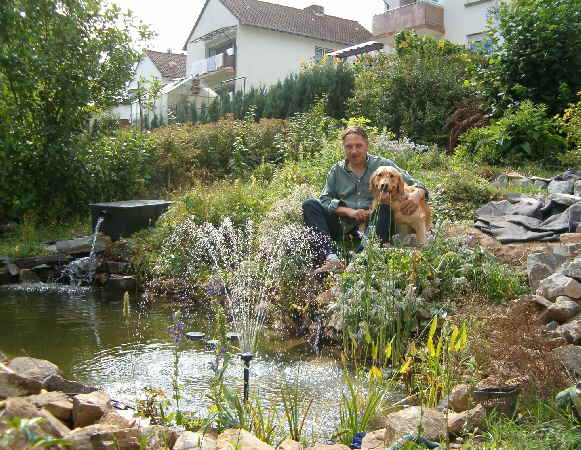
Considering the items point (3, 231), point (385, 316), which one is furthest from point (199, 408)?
point (3, 231)

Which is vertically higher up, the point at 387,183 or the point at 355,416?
the point at 387,183

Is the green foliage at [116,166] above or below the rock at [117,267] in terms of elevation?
above

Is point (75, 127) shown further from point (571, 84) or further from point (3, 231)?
point (571, 84)

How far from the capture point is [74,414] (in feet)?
9.21

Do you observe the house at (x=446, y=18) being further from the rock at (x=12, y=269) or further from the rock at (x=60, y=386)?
Answer: the rock at (x=60, y=386)

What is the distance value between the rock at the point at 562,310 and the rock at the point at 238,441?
239 centimetres

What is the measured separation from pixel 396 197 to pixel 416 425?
313cm

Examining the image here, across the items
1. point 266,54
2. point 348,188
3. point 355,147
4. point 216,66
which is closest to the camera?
point 355,147

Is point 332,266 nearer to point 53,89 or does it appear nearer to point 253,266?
point 253,266

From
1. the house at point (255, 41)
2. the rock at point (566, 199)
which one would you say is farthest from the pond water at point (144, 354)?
the house at point (255, 41)

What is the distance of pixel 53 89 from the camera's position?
10.3 metres

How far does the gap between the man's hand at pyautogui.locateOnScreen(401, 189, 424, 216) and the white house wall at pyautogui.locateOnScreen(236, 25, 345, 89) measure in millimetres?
29082

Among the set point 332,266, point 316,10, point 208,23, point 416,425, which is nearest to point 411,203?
point 332,266

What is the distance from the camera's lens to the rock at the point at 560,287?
13.5ft
